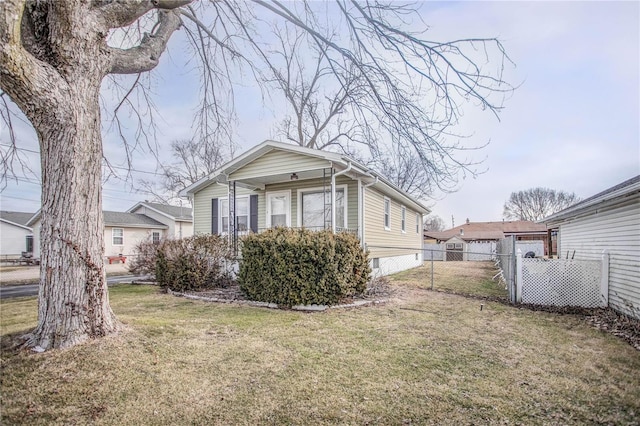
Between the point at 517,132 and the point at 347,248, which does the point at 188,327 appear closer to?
the point at 347,248

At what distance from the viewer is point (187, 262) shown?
9.27m

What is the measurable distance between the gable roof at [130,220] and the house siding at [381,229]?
20.8 metres

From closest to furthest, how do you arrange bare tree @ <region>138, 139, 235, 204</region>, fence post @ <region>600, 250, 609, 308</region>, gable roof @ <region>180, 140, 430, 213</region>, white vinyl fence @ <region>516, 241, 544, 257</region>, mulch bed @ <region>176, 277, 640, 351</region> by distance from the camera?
mulch bed @ <region>176, 277, 640, 351</region> < fence post @ <region>600, 250, 609, 308</region> < gable roof @ <region>180, 140, 430, 213</region> < bare tree @ <region>138, 139, 235, 204</region> < white vinyl fence @ <region>516, 241, 544, 257</region>

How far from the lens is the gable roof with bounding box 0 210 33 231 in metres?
27.6

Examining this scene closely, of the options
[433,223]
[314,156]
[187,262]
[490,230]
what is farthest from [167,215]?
Result: [433,223]

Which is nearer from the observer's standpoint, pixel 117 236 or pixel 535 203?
pixel 117 236

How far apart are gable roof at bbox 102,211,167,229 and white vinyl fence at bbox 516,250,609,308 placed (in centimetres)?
2563

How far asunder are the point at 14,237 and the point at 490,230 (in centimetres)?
4771

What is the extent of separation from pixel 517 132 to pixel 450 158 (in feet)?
9.67

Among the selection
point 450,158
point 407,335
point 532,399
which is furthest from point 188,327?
point 450,158

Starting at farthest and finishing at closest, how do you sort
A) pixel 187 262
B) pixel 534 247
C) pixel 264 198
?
1. pixel 534 247
2. pixel 264 198
3. pixel 187 262

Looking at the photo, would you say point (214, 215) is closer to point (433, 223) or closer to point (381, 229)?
point (381, 229)

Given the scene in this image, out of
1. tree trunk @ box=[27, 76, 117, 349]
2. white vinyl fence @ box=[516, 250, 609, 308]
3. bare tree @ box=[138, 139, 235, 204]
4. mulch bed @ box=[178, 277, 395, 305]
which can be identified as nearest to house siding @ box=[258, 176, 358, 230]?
mulch bed @ box=[178, 277, 395, 305]

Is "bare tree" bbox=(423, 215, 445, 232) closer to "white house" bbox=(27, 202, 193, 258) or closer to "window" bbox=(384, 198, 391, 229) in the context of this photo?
"white house" bbox=(27, 202, 193, 258)
